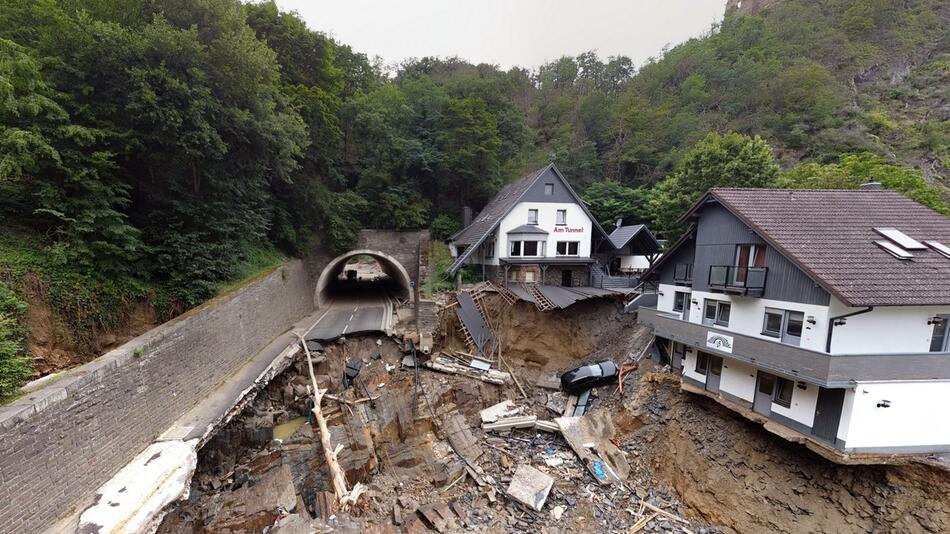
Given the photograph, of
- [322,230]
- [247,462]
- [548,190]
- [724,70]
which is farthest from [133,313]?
[724,70]

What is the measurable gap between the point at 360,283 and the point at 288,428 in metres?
20.5

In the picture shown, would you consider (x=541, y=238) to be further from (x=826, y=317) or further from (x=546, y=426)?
(x=826, y=317)

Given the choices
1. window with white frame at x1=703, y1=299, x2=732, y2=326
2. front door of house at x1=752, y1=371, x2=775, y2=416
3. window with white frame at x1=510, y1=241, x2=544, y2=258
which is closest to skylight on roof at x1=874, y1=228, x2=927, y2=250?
window with white frame at x1=703, y1=299, x2=732, y2=326

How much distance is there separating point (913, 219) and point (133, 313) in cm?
2395

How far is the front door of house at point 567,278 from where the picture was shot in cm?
2069

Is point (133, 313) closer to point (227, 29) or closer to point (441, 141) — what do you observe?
→ point (227, 29)

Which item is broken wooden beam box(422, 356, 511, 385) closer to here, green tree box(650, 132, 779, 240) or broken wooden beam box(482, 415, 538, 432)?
broken wooden beam box(482, 415, 538, 432)

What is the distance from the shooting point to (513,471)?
10.8 metres

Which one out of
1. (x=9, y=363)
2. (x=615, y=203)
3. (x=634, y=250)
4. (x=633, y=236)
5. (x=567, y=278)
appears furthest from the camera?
(x=615, y=203)

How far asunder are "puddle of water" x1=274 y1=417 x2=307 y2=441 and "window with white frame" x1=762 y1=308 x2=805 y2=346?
16053 mm

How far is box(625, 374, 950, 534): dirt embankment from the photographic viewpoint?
8055 mm

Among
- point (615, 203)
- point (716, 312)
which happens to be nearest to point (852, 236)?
point (716, 312)

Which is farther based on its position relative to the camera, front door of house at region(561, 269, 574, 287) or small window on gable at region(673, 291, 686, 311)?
front door of house at region(561, 269, 574, 287)

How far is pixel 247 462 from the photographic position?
36.2ft
